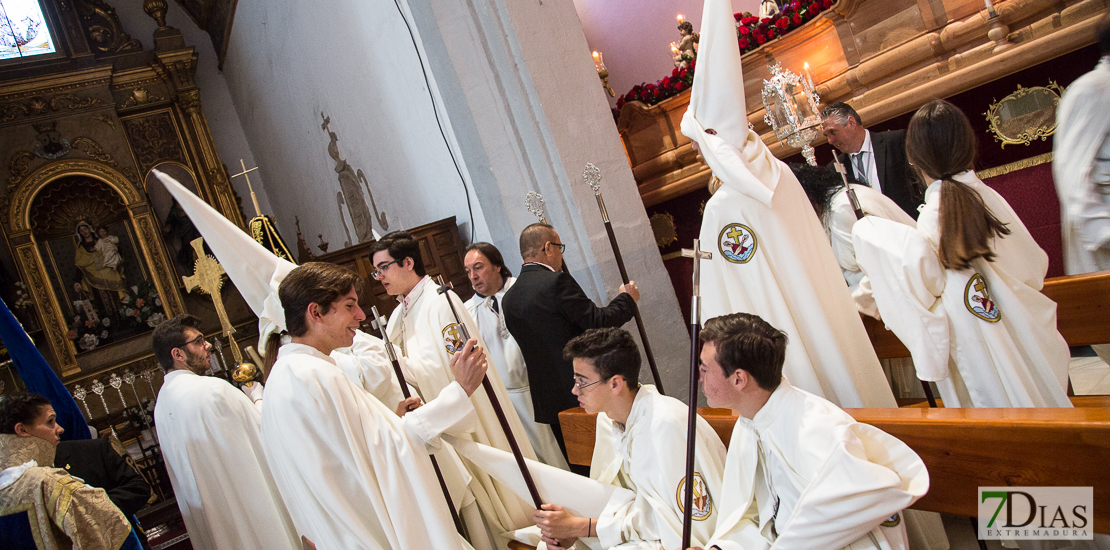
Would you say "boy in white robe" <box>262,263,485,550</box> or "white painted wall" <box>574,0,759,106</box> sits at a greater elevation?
"white painted wall" <box>574,0,759,106</box>

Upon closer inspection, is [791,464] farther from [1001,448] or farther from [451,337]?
[451,337]

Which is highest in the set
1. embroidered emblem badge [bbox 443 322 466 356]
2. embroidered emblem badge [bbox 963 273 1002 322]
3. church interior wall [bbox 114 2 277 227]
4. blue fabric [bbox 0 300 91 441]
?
church interior wall [bbox 114 2 277 227]

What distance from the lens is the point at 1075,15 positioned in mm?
3742

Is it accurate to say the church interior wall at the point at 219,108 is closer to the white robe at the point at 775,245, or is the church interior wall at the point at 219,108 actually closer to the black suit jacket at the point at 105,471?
the black suit jacket at the point at 105,471

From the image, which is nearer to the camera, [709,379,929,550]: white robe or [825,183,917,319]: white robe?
[709,379,929,550]: white robe

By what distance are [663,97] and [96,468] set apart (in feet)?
Answer: 15.5

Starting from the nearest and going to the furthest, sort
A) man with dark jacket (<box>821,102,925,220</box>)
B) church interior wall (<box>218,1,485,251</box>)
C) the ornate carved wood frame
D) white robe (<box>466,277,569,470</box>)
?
white robe (<box>466,277,569,470</box>) < man with dark jacket (<box>821,102,925,220</box>) < church interior wall (<box>218,1,485,251</box>) < the ornate carved wood frame

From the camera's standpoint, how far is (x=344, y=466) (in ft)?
8.08

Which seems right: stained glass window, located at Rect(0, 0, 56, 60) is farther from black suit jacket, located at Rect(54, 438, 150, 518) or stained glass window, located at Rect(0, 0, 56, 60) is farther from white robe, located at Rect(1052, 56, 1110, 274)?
white robe, located at Rect(1052, 56, 1110, 274)

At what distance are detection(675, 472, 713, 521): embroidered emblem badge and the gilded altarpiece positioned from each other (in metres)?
8.90

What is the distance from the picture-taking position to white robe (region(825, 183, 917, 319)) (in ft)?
10.2

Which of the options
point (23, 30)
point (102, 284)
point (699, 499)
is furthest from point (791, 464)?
point (23, 30)

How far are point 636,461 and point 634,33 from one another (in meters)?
5.54

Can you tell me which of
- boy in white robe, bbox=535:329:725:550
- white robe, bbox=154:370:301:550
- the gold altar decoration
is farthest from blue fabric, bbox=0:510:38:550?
the gold altar decoration
